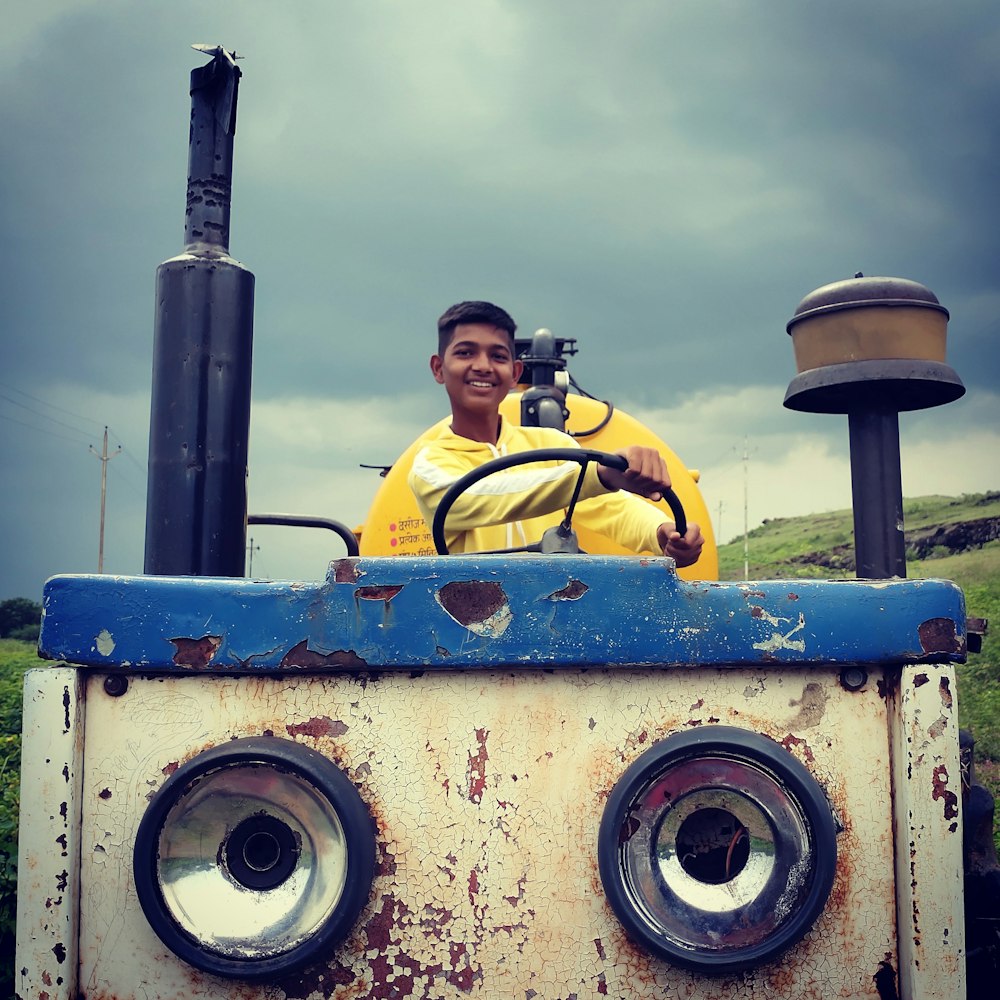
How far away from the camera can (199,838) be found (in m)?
1.30

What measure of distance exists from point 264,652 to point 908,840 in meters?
0.87

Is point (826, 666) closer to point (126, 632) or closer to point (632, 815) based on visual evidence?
point (632, 815)

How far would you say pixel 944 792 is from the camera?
135 centimetres

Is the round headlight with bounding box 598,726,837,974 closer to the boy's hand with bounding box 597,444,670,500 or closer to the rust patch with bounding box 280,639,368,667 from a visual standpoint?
the rust patch with bounding box 280,639,368,667

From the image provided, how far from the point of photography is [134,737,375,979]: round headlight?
4.17 feet

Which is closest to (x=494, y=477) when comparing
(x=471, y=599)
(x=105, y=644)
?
(x=471, y=599)

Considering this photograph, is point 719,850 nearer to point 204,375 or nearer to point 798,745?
point 798,745

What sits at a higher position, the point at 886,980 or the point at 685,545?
the point at 685,545

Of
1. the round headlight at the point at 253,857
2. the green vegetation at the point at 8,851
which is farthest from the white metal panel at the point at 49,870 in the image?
the green vegetation at the point at 8,851

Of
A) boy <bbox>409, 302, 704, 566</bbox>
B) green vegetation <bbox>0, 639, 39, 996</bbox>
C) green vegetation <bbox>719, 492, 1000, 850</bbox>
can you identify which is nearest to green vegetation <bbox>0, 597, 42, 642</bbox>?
green vegetation <bbox>719, 492, 1000, 850</bbox>

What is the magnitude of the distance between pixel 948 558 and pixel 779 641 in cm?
1425

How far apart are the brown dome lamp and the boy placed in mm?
431

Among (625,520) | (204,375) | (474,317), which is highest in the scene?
(474,317)

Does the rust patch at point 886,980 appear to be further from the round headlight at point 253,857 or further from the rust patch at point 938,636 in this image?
the round headlight at point 253,857
